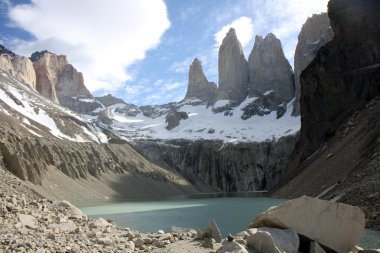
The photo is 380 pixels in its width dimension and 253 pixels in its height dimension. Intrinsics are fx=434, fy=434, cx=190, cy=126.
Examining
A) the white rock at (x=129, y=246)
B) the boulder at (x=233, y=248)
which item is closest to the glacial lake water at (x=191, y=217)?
the boulder at (x=233, y=248)

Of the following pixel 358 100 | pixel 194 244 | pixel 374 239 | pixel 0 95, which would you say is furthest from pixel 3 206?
pixel 0 95

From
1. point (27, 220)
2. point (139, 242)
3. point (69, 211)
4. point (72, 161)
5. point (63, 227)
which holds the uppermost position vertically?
point (27, 220)

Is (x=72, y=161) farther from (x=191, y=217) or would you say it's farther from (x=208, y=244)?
(x=208, y=244)

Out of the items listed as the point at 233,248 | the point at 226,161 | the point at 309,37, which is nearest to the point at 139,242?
the point at 233,248

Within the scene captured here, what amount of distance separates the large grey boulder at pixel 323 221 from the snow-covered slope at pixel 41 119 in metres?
98.6

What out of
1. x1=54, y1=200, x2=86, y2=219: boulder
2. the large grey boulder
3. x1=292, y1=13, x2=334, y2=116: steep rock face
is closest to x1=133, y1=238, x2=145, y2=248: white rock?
Result: the large grey boulder

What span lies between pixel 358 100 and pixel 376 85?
4.08 m

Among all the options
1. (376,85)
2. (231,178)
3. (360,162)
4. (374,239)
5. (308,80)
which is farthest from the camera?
(231,178)

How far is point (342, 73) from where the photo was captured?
87688 millimetres

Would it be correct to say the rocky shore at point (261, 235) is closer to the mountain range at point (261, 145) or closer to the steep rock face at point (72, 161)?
the mountain range at point (261, 145)

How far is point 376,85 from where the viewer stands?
7825 cm

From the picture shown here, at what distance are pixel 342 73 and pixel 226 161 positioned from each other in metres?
86.5

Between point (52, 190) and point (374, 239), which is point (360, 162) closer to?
→ point (374, 239)

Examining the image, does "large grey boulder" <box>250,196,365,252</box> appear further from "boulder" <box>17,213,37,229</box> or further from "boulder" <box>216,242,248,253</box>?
"boulder" <box>17,213,37,229</box>
